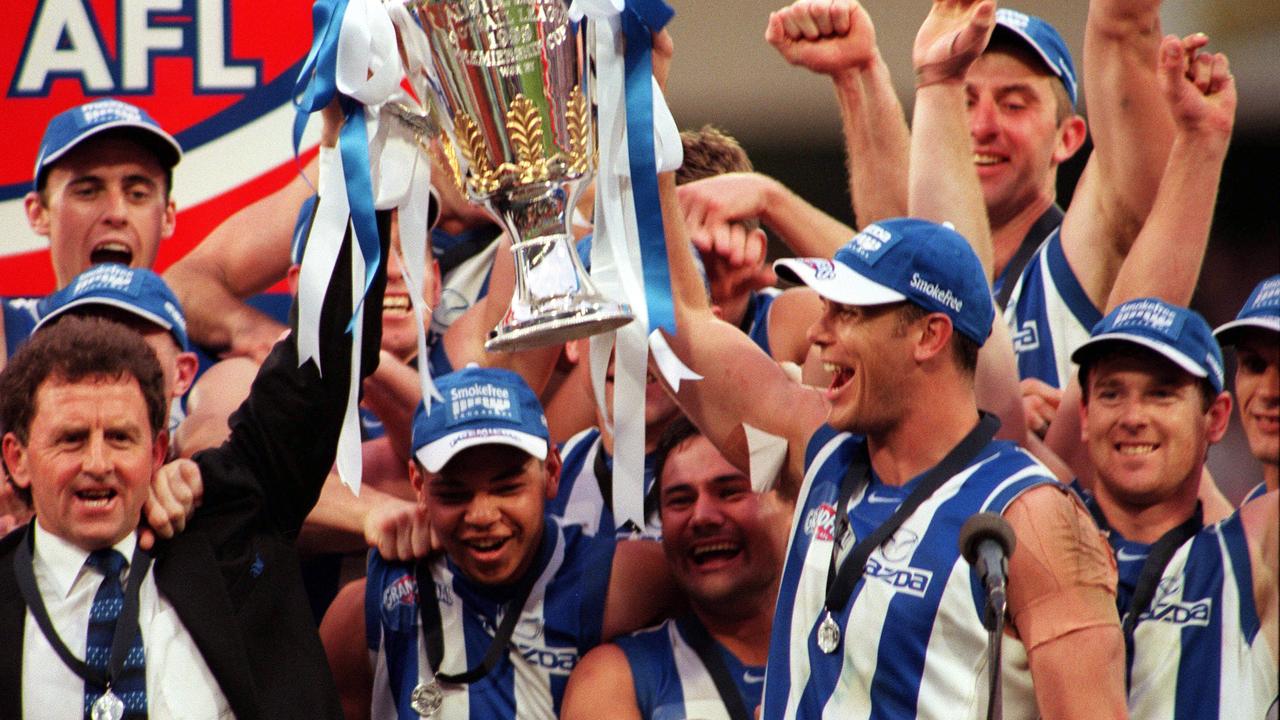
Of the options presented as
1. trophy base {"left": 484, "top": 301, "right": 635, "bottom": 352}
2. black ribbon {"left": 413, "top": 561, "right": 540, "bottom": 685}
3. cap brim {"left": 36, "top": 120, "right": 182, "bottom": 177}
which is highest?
cap brim {"left": 36, "top": 120, "right": 182, "bottom": 177}

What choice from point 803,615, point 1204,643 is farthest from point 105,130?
point 1204,643

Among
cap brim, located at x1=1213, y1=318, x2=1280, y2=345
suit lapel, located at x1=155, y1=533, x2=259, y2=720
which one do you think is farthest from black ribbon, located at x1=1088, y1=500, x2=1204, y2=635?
suit lapel, located at x1=155, y1=533, x2=259, y2=720

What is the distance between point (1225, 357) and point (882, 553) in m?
1.56

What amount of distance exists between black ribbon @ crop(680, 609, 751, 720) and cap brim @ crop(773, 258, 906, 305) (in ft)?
2.18

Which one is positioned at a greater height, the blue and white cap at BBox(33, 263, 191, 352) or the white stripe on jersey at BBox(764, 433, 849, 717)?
the blue and white cap at BBox(33, 263, 191, 352)

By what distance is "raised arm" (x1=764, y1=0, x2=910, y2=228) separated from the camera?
2.52 metres

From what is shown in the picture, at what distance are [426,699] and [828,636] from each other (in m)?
0.77

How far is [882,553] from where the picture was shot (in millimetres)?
2279

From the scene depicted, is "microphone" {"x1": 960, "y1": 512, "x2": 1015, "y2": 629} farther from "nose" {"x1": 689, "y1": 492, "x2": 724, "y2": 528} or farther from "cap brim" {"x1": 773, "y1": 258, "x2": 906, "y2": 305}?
"nose" {"x1": 689, "y1": 492, "x2": 724, "y2": 528}

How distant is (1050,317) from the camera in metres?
3.11

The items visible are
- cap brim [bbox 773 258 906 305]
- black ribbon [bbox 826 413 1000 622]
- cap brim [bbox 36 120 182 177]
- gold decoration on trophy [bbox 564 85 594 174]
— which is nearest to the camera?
gold decoration on trophy [bbox 564 85 594 174]

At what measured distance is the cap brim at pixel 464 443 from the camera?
9.02 ft

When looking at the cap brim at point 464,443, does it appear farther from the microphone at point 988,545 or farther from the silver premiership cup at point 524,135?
the microphone at point 988,545

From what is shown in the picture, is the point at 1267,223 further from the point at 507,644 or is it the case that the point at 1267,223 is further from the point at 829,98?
the point at 507,644
